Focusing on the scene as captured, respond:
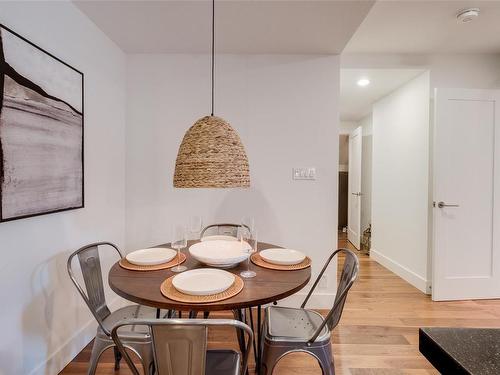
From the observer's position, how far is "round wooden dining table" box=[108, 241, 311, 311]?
104 centimetres

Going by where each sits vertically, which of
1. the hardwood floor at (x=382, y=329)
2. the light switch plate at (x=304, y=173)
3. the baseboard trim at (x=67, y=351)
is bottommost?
the hardwood floor at (x=382, y=329)

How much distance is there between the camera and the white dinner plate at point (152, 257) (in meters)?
1.42

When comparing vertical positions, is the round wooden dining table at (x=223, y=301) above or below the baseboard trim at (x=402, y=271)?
above

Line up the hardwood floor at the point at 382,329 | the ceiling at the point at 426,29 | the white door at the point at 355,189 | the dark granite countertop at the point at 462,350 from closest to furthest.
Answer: the dark granite countertop at the point at 462,350, the hardwood floor at the point at 382,329, the ceiling at the point at 426,29, the white door at the point at 355,189

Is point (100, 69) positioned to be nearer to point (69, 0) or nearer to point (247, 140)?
point (69, 0)

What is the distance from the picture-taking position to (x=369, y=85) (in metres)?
3.28

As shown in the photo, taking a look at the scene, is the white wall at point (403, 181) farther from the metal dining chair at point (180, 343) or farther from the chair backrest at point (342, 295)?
the metal dining chair at point (180, 343)

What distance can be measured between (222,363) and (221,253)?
521 mm

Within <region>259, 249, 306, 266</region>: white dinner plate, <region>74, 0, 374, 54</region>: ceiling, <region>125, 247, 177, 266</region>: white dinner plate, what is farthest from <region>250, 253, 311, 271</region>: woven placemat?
<region>74, 0, 374, 54</region>: ceiling

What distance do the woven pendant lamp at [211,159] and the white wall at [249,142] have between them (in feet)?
3.69

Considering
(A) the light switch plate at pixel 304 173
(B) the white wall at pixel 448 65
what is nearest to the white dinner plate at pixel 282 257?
(A) the light switch plate at pixel 304 173

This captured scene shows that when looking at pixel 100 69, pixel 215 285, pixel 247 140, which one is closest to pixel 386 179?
pixel 247 140

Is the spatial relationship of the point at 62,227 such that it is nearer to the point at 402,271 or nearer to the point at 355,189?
the point at 402,271

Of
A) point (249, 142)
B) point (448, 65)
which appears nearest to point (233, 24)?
point (249, 142)
